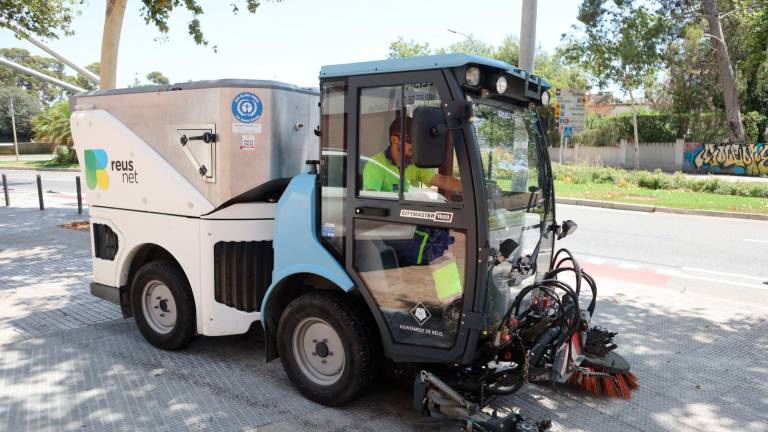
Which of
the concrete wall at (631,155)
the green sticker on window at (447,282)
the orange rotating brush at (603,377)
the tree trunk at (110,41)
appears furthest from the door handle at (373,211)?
the concrete wall at (631,155)

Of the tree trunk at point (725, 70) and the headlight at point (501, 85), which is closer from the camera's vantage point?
the headlight at point (501, 85)

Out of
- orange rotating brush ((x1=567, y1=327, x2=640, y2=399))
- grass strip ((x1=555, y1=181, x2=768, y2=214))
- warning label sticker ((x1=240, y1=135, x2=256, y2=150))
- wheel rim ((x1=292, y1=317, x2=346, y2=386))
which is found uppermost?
warning label sticker ((x1=240, y1=135, x2=256, y2=150))

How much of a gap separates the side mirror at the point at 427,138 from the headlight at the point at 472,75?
289mm

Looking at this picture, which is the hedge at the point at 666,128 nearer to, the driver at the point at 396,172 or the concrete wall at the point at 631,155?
the concrete wall at the point at 631,155

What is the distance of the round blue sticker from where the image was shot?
422 cm

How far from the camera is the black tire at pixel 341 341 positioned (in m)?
3.65

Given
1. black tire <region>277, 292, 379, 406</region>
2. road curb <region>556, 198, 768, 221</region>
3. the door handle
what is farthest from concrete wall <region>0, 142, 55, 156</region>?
the door handle

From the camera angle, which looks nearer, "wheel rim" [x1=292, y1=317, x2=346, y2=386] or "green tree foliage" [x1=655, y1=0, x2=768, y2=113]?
"wheel rim" [x1=292, y1=317, x2=346, y2=386]

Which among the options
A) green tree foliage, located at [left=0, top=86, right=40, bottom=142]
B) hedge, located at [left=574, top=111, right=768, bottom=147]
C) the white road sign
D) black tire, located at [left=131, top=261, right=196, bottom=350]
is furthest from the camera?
green tree foliage, located at [left=0, top=86, right=40, bottom=142]

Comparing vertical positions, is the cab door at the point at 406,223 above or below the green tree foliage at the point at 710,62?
below

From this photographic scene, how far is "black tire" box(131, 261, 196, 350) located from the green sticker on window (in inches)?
88.4

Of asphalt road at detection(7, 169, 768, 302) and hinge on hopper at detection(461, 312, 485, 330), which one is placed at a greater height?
hinge on hopper at detection(461, 312, 485, 330)

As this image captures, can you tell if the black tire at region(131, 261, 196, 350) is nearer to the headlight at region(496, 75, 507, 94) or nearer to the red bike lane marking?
the headlight at region(496, 75, 507, 94)

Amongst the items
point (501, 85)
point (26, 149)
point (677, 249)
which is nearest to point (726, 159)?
point (677, 249)
